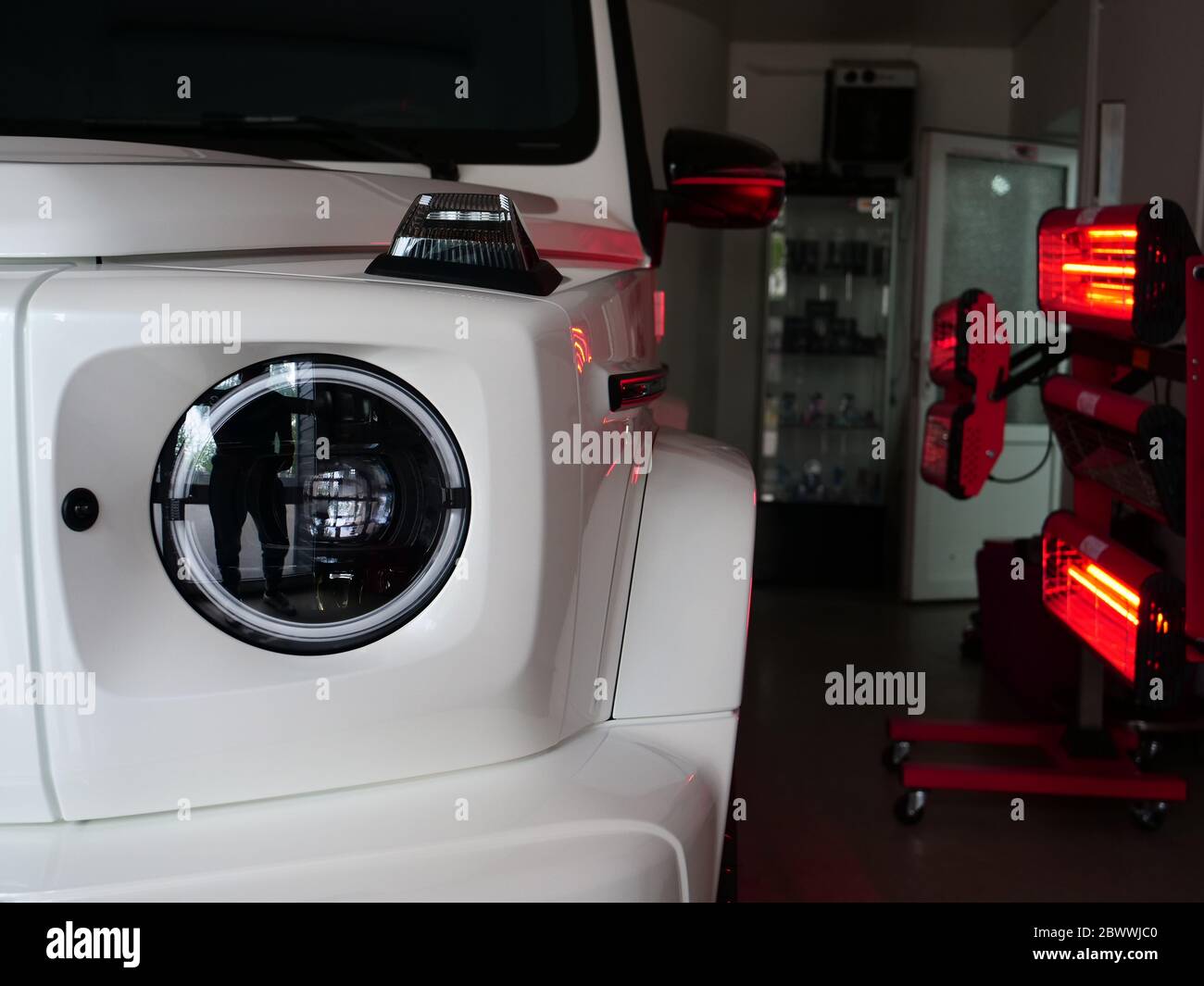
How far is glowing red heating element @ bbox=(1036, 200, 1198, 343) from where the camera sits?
2.19 meters

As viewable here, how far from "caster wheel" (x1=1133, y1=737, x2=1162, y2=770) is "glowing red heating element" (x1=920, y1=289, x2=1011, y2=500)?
933 mm

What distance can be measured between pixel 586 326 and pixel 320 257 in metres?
0.29

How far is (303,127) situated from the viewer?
1.51 metres

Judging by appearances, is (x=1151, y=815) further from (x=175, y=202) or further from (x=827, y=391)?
(x=827, y=391)

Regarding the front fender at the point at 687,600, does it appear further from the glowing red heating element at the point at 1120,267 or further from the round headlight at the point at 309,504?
the glowing red heating element at the point at 1120,267

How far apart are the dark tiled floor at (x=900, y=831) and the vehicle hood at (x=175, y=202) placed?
174 cm

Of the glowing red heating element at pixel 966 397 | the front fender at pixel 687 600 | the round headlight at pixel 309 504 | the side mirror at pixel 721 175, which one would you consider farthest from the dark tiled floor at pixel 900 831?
the round headlight at pixel 309 504

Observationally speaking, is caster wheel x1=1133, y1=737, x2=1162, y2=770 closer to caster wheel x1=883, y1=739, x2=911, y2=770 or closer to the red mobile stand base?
→ the red mobile stand base

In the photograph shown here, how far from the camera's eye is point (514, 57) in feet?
5.29

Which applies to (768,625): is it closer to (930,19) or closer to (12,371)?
(930,19)

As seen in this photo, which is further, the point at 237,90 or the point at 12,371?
the point at 237,90

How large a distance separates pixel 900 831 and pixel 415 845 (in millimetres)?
2307

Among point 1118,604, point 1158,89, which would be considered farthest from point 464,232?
point 1158,89
